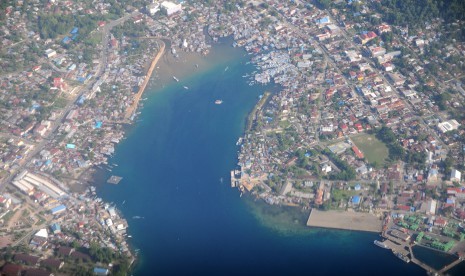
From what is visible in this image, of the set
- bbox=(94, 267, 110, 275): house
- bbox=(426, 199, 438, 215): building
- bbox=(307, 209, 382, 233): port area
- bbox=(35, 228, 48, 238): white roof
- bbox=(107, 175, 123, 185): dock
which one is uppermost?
bbox=(35, 228, 48, 238): white roof

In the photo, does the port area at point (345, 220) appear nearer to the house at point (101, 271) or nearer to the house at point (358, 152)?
the house at point (358, 152)

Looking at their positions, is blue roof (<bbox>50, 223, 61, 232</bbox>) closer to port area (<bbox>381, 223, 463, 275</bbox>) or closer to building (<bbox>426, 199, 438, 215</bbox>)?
port area (<bbox>381, 223, 463, 275</bbox>)

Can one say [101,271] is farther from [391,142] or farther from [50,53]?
[50,53]

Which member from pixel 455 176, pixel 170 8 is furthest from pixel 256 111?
pixel 170 8

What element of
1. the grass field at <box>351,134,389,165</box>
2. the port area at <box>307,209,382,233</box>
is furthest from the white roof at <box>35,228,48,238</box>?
the grass field at <box>351,134,389,165</box>

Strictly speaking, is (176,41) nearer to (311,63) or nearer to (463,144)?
(311,63)

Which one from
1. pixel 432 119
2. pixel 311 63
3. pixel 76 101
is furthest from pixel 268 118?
pixel 76 101

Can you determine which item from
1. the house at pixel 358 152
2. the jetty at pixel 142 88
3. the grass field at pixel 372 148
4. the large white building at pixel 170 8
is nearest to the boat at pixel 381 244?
the grass field at pixel 372 148
